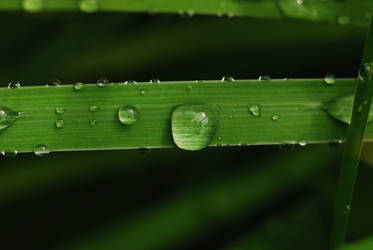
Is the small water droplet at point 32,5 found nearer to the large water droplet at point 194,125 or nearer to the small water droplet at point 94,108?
the small water droplet at point 94,108

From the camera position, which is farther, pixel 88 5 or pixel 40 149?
pixel 88 5

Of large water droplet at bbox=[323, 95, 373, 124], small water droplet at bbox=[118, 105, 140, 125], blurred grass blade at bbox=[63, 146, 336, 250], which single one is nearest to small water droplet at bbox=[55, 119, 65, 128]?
small water droplet at bbox=[118, 105, 140, 125]

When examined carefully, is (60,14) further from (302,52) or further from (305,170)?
(305,170)

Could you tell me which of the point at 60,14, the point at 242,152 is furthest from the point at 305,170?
the point at 60,14

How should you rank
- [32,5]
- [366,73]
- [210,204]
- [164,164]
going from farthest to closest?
[164,164] → [210,204] → [32,5] → [366,73]

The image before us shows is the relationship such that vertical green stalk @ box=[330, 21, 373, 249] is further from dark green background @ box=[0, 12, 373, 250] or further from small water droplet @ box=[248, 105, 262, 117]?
dark green background @ box=[0, 12, 373, 250]

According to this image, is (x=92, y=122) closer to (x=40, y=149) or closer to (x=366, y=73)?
(x=40, y=149)

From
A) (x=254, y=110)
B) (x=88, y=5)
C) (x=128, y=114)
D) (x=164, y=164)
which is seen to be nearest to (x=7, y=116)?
(x=128, y=114)
